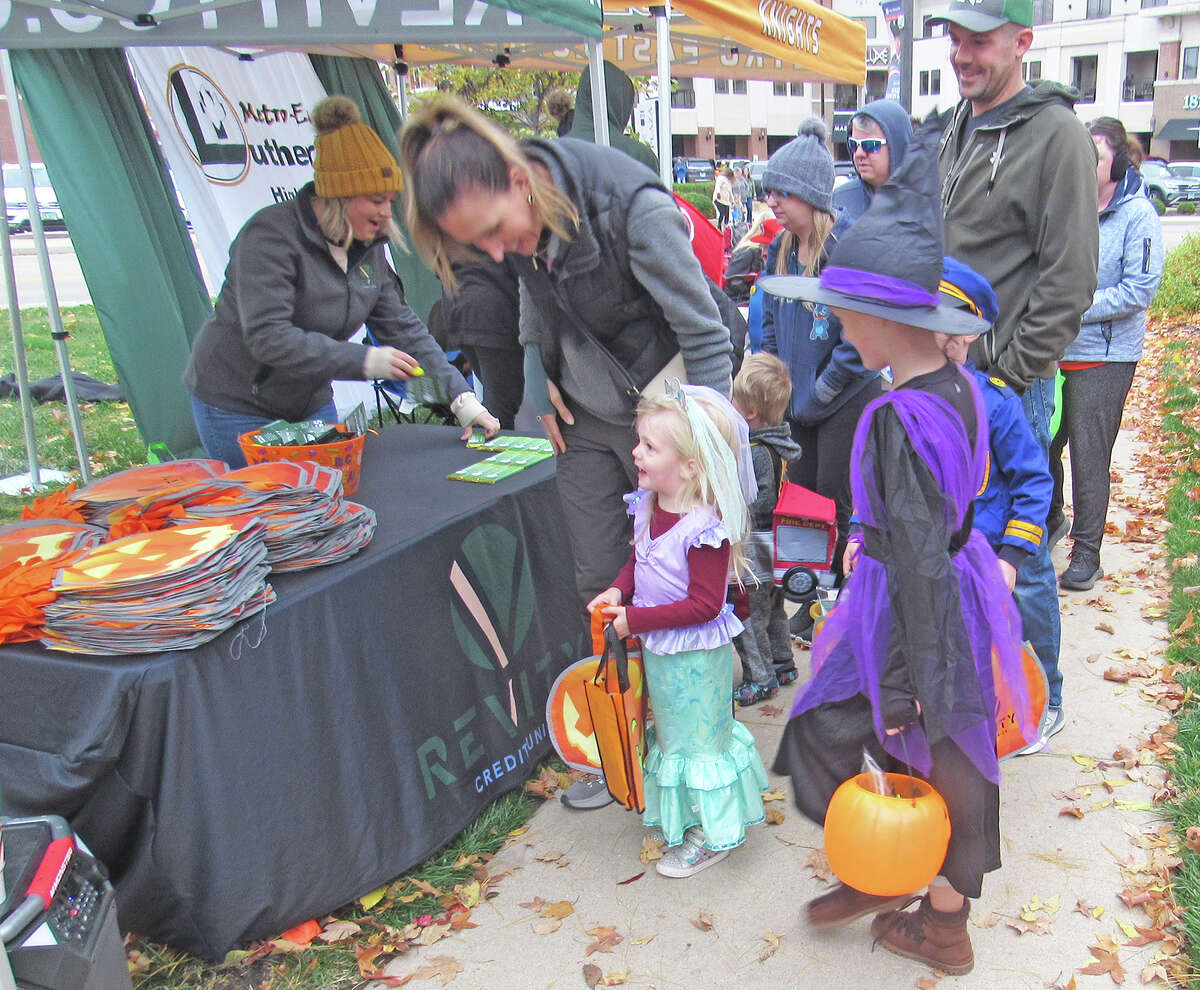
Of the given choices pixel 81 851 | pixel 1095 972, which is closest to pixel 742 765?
pixel 1095 972

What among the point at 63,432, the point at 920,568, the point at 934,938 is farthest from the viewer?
the point at 63,432

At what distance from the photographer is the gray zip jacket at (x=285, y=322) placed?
305 centimetres

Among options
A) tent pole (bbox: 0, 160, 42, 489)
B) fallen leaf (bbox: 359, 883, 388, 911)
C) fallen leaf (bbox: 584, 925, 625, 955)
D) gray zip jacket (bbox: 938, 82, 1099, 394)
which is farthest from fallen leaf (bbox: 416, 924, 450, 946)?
tent pole (bbox: 0, 160, 42, 489)

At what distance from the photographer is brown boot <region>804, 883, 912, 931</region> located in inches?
88.5

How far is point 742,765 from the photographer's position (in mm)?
2619

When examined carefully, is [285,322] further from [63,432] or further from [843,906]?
[63,432]

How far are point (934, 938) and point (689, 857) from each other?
0.68 meters

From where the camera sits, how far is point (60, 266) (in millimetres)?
19625

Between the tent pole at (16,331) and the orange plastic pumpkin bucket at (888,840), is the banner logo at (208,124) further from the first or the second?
the orange plastic pumpkin bucket at (888,840)

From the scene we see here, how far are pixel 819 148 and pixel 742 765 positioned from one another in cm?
245

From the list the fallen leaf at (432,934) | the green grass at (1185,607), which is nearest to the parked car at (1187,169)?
the green grass at (1185,607)

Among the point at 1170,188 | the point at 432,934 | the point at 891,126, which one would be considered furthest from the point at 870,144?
the point at 1170,188

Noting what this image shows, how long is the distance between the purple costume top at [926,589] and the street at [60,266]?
10.6 m

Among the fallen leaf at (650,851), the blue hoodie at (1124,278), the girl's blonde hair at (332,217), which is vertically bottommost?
the fallen leaf at (650,851)
